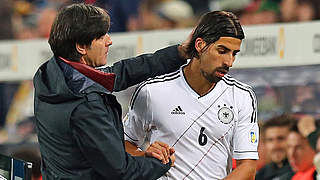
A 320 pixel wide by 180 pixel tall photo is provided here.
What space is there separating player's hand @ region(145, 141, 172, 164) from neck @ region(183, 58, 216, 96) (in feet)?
1.81

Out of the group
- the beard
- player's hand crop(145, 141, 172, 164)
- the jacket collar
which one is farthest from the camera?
the beard

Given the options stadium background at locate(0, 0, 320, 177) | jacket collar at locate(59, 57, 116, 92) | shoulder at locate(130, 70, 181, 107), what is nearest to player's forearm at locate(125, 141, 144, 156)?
shoulder at locate(130, 70, 181, 107)

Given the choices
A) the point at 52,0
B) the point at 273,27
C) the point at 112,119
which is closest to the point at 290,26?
the point at 273,27

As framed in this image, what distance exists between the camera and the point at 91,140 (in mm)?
2988

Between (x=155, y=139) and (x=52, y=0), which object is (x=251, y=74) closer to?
(x=52, y=0)

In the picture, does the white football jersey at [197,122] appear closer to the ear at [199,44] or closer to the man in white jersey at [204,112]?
the man in white jersey at [204,112]

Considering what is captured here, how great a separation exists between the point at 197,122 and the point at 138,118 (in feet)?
1.00

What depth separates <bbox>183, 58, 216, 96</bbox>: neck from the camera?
373cm

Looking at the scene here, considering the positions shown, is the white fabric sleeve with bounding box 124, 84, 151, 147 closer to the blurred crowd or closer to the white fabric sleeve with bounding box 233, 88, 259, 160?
the white fabric sleeve with bounding box 233, 88, 259, 160

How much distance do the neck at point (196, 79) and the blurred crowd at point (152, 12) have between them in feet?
8.62

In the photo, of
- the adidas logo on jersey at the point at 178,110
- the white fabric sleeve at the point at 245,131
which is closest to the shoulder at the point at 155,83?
the adidas logo on jersey at the point at 178,110

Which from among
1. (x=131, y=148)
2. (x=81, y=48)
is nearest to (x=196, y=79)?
(x=131, y=148)

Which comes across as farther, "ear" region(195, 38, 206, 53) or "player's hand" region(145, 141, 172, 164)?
"ear" region(195, 38, 206, 53)

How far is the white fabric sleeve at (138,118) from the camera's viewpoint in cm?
375
